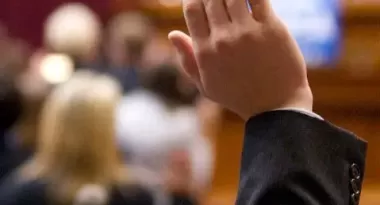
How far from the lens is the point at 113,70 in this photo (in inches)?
121

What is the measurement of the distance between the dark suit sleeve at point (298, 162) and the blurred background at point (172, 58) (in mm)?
1644

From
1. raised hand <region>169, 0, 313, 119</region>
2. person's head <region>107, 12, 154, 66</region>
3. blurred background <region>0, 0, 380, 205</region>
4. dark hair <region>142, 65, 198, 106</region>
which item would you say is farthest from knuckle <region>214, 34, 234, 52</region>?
person's head <region>107, 12, 154, 66</region>

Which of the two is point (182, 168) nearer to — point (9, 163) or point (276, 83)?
point (9, 163)

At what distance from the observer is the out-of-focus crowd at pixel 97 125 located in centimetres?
177

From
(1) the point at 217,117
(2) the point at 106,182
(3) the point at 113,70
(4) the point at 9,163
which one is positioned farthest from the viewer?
(1) the point at 217,117

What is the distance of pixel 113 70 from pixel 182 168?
1.03 meters

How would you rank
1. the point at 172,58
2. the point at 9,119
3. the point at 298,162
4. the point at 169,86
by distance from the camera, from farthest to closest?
the point at 172,58
the point at 169,86
the point at 9,119
the point at 298,162

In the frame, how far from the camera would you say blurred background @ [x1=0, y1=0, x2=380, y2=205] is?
8.65 ft

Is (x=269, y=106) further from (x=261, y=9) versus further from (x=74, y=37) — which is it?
(x=74, y=37)

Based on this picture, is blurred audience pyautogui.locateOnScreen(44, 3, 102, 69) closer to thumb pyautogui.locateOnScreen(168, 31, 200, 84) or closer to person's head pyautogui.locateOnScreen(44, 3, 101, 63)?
person's head pyautogui.locateOnScreen(44, 3, 101, 63)

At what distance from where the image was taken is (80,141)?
1.80m

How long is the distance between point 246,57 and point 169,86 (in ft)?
6.19

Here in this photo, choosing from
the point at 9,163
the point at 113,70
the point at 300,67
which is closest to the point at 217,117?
the point at 113,70

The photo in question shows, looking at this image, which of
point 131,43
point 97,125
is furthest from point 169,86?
point 97,125
